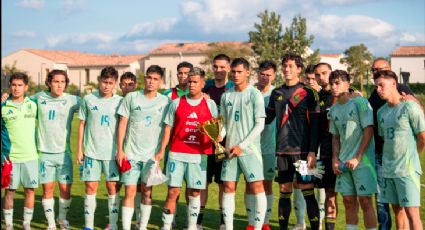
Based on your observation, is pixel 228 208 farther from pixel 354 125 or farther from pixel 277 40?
pixel 277 40

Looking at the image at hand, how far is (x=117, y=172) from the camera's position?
7.20m

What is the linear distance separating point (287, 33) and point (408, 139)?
1765 inches

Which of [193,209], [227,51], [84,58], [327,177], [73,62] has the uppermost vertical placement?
[84,58]

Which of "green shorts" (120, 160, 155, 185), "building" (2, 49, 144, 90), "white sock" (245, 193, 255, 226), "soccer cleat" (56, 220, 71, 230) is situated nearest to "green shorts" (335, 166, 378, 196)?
"white sock" (245, 193, 255, 226)

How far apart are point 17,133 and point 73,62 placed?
63.5 m

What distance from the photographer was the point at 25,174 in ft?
23.7

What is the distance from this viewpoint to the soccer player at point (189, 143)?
695 centimetres

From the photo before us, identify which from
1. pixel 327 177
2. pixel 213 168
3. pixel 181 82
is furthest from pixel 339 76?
pixel 181 82

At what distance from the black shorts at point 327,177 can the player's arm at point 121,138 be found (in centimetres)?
239

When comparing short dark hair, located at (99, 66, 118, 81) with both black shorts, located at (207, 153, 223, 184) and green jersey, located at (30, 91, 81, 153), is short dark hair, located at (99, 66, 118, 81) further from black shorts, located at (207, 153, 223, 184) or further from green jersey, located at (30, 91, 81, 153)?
black shorts, located at (207, 153, 223, 184)

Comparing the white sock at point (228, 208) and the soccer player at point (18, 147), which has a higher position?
the soccer player at point (18, 147)

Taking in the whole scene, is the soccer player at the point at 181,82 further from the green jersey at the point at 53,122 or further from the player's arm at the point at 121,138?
the green jersey at the point at 53,122

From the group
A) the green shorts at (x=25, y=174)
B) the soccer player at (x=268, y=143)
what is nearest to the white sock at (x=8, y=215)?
the green shorts at (x=25, y=174)

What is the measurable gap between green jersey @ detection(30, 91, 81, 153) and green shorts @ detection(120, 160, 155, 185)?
0.93m
